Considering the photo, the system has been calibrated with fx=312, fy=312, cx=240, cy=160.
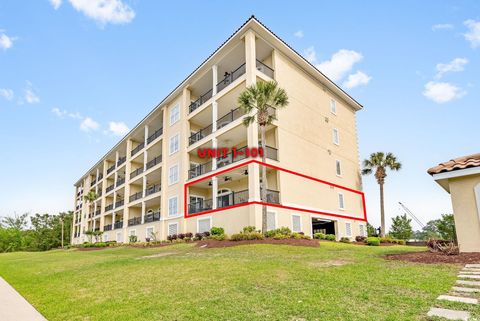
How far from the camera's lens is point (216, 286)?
26.7 ft

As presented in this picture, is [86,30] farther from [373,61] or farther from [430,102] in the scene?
[430,102]

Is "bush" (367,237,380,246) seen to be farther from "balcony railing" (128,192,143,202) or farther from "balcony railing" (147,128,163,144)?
"balcony railing" (128,192,143,202)

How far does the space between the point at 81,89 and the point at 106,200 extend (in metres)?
35.5

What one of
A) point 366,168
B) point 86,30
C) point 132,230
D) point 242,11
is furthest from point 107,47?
point 366,168

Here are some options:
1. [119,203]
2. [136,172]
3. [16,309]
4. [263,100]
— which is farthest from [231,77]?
[119,203]

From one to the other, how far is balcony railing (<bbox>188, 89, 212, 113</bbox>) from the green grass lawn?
72.2ft

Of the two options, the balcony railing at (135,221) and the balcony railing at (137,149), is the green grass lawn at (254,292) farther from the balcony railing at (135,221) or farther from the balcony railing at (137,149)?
the balcony railing at (137,149)

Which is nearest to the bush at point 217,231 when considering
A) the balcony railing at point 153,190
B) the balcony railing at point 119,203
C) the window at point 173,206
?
the window at point 173,206

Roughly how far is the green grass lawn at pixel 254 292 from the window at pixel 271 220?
10981mm

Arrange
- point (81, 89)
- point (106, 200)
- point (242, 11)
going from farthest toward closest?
point (106, 200) < point (242, 11) < point (81, 89)

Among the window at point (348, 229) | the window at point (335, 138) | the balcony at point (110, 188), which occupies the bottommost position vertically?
the window at point (348, 229)

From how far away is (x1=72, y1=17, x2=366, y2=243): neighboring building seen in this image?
81.3 ft

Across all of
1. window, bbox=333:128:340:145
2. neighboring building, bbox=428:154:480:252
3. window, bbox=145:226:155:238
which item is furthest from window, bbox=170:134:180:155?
neighboring building, bbox=428:154:480:252

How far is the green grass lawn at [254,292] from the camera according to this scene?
5699mm
